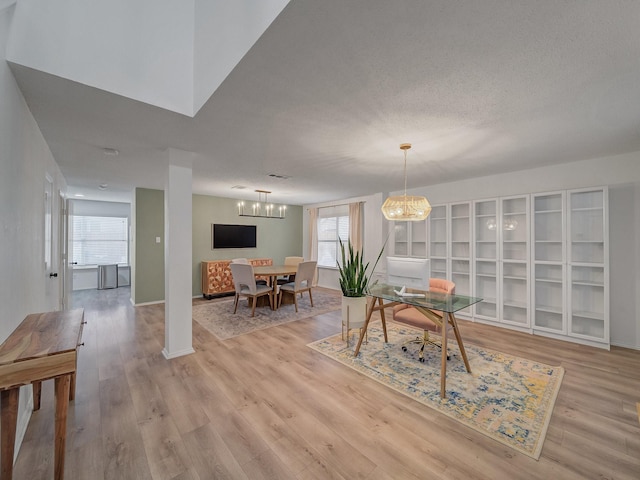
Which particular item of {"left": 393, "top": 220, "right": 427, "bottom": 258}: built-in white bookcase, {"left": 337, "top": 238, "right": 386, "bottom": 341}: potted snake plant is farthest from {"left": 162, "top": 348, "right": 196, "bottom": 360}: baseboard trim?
{"left": 393, "top": 220, "right": 427, "bottom": 258}: built-in white bookcase

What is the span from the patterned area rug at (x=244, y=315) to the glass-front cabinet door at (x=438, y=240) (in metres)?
2.01

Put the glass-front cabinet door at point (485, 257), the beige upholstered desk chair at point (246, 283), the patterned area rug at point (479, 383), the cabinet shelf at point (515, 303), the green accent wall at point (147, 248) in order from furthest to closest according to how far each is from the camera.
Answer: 1. the green accent wall at point (147, 248)
2. the beige upholstered desk chair at point (246, 283)
3. the glass-front cabinet door at point (485, 257)
4. the cabinet shelf at point (515, 303)
5. the patterned area rug at point (479, 383)

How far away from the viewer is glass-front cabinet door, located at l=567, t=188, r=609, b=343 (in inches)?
125

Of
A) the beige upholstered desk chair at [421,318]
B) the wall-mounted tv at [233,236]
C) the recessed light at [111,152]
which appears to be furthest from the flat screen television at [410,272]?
the wall-mounted tv at [233,236]

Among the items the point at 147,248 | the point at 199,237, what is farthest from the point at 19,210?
the point at 199,237

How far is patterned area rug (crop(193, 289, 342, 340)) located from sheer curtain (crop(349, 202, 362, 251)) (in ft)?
4.83

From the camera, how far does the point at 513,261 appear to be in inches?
150

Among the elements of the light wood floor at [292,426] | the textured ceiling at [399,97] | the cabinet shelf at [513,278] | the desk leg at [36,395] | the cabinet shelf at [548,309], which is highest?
the textured ceiling at [399,97]

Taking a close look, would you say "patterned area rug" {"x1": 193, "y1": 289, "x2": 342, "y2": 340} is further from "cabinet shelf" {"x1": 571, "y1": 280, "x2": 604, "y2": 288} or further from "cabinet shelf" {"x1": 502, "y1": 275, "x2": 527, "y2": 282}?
"cabinet shelf" {"x1": 571, "y1": 280, "x2": 604, "y2": 288}

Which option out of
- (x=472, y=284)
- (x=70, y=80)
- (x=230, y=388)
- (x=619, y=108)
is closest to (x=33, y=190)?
(x=70, y=80)

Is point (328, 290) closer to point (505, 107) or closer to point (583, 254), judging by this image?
point (583, 254)

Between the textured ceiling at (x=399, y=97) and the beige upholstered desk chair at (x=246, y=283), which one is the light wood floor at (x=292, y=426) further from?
the textured ceiling at (x=399, y=97)

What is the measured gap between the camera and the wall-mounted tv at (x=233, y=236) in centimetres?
616

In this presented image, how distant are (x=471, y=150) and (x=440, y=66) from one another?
5.82 ft
